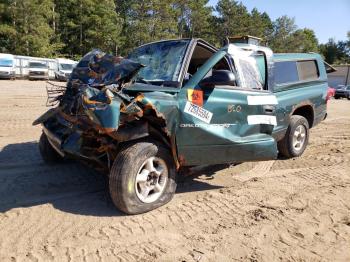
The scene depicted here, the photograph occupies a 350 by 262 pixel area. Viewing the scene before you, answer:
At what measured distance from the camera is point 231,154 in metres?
4.86

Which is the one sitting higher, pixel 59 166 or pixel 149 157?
pixel 149 157

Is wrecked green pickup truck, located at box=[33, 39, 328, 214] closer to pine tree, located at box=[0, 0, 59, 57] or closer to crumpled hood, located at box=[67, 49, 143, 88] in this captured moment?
crumpled hood, located at box=[67, 49, 143, 88]

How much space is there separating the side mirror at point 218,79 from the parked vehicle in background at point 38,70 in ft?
97.9

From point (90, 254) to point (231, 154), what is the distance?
A: 2256 millimetres

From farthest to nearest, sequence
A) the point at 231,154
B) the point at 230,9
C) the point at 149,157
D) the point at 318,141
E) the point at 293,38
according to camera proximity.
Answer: the point at 293,38, the point at 230,9, the point at 318,141, the point at 231,154, the point at 149,157

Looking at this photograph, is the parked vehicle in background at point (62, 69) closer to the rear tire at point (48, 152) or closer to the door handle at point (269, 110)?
the rear tire at point (48, 152)

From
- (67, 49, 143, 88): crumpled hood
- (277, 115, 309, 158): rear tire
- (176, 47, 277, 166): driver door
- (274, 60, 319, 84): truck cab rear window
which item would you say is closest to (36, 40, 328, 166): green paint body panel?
(176, 47, 277, 166): driver door

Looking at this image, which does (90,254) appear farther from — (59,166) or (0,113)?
(0,113)

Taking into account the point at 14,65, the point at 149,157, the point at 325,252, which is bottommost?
the point at 325,252

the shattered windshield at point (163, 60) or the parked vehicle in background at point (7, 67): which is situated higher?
the parked vehicle in background at point (7, 67)

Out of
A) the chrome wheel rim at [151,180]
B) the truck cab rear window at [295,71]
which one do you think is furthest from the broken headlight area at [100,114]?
the truck cab rear window at [295,71]

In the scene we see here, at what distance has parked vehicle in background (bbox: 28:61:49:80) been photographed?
31500mm

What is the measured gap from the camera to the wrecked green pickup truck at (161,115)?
400cm

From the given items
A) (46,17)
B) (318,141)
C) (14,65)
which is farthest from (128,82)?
(46,17)
